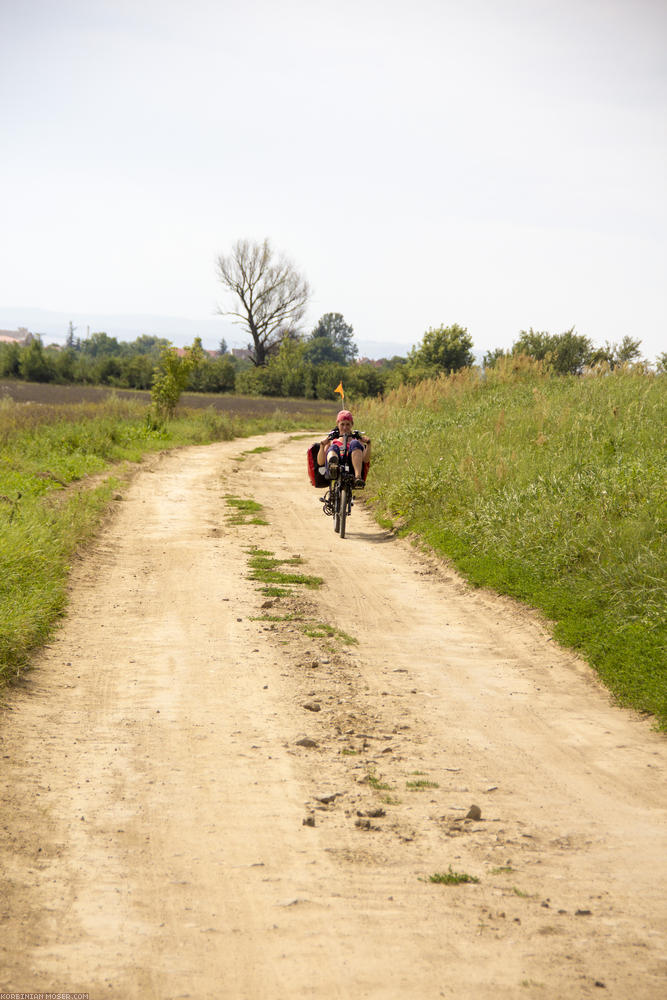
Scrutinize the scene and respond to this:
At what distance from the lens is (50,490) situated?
1456 centimetres

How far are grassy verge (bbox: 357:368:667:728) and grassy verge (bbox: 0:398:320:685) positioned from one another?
4872mm

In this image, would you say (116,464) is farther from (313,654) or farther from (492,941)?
(492,941)

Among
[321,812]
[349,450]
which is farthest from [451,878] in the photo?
[349,450]

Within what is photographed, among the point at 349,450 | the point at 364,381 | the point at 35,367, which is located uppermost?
the point at 364,381

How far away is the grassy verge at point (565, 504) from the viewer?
741cm

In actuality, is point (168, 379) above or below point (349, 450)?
above

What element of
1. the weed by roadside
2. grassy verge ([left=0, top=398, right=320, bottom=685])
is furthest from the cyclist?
the weed by roadside

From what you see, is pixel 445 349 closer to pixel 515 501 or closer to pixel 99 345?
pixel 515 501

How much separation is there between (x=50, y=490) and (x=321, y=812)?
11.4 metres

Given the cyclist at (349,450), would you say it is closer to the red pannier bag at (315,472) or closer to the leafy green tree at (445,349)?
the red pannier bag at (315,472)

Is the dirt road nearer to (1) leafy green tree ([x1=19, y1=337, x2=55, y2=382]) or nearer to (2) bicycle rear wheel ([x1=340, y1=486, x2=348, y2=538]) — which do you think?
(2) bicycle rear wheel ([x1=340, y1=486, x2=348, y2=538])

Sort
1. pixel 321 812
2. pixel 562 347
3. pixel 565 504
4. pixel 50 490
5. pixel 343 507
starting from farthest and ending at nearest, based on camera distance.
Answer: pixel 562 347 < pixel 50 490 < pixel 343 507 < pixel 565 504 < pixel 321 812

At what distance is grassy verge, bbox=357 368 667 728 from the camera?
292 inches

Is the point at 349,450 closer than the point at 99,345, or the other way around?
the point at 349,450
